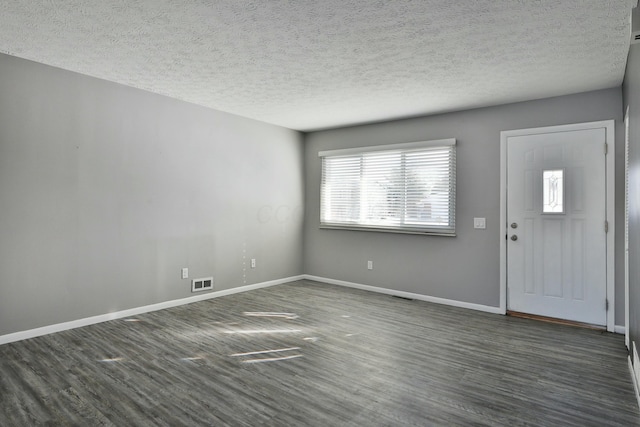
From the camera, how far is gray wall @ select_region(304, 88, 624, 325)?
3.78 meters

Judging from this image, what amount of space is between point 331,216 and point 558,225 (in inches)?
122

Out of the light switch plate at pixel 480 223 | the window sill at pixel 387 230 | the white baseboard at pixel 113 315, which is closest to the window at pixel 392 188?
the window sill at pixel 387 230

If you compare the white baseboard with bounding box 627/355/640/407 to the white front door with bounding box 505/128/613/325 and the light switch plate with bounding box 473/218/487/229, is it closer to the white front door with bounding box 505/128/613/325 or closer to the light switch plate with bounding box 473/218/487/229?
the white front door with bounding box 505/128/613/325

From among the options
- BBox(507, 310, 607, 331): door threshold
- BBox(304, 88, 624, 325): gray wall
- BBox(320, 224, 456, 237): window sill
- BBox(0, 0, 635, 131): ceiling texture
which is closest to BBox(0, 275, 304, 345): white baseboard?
BBox(320, 224, 456, 237): window sill

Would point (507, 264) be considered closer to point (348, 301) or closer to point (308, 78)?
point (348, 301)

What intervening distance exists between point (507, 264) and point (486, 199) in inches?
31.6

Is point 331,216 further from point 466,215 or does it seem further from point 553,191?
point 553,191

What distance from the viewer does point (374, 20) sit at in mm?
2434

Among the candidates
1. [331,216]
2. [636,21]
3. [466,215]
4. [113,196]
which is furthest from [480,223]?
[113,196]

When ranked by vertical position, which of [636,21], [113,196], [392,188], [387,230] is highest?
[636,21]

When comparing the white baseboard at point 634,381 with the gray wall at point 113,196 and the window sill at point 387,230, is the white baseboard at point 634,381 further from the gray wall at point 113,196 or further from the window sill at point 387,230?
the gray wall at point 113,196

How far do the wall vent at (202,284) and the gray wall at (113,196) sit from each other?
0.24 ft

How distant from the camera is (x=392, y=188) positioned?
516 cm

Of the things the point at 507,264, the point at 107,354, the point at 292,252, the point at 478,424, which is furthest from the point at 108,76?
the point at 507,264
